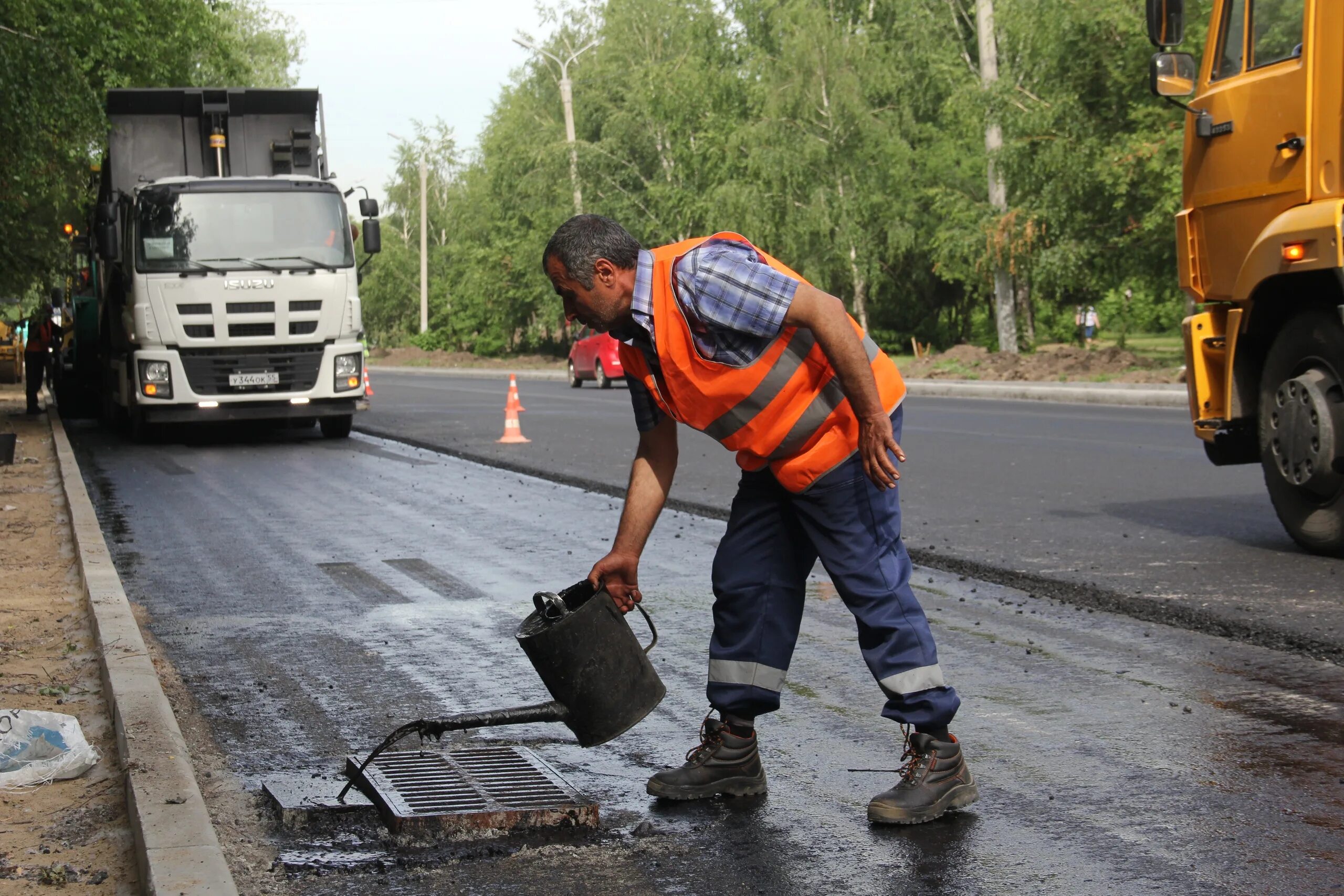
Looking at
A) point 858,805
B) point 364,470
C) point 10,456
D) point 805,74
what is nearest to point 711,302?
point 858,805

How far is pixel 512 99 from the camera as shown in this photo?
69125 mm

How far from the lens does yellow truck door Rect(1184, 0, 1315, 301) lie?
8.16 metres

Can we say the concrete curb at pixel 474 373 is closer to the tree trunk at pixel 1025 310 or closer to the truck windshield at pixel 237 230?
the tree trunk at pixel 1025 310

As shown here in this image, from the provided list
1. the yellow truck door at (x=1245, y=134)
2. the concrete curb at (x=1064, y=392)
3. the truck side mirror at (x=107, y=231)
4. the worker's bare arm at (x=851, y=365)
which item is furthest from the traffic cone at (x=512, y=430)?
the worker's bare arm at (x=851, y=365)

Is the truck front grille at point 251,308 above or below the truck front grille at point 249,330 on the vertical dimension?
above

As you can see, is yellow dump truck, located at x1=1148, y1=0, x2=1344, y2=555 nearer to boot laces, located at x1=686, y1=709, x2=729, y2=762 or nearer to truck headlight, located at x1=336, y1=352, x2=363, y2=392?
boot laces, located at x1=686, y1=709, x2=729, y2=762

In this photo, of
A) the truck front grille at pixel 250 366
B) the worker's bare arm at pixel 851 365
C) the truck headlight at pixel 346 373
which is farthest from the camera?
the truck headlight at pixel 346 373

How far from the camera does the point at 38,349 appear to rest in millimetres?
24500

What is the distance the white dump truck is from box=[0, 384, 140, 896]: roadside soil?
665cm

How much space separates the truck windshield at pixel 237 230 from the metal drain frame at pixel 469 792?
→ 1401 centimetres

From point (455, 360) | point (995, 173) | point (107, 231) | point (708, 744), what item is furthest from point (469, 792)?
point (455, 360)

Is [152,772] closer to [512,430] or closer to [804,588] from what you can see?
[804,588]

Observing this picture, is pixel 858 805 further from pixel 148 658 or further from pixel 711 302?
pixel 148 658

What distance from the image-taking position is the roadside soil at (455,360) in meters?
58.4
